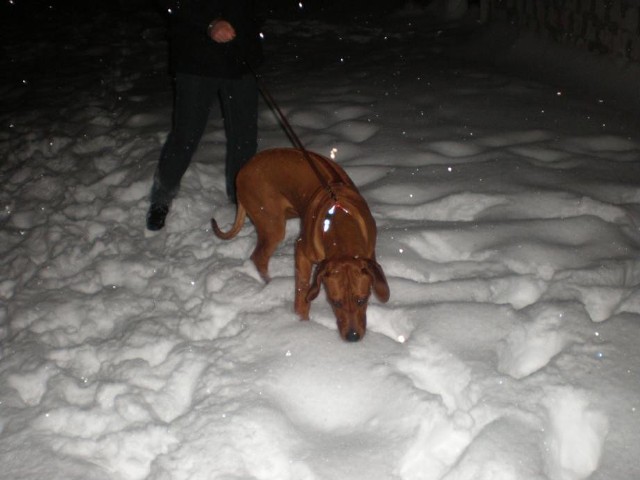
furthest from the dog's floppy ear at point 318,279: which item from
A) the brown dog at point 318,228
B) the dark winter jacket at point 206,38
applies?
the dark winter jacket at point 206,38

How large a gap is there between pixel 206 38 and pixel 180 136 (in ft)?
2.05

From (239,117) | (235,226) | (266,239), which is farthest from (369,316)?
(239,117)

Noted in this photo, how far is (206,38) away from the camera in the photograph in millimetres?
3121

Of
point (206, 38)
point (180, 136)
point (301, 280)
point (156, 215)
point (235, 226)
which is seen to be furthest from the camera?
Answer: point (156, 215)

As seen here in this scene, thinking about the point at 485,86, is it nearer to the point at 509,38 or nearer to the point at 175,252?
the point at 509,38

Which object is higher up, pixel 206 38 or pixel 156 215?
pixel 206 38

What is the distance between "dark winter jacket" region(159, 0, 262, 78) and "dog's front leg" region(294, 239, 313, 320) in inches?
48.3

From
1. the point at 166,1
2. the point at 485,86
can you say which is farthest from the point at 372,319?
the point at 485,86

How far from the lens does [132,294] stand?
323 centimetres

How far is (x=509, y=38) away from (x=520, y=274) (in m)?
5.09

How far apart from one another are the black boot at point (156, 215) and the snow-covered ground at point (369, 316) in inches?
2.7

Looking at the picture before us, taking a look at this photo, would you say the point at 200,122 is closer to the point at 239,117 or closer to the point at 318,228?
the point at 239,117

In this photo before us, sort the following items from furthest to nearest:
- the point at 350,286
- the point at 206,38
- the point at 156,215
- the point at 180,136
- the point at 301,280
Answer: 1. the point at 156,215
2. the point at 180,136
3. the point at 206,38
4. the point at 301,280
5. the point at 350,286

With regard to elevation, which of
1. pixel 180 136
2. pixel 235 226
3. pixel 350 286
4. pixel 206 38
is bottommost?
pixel 235 226
